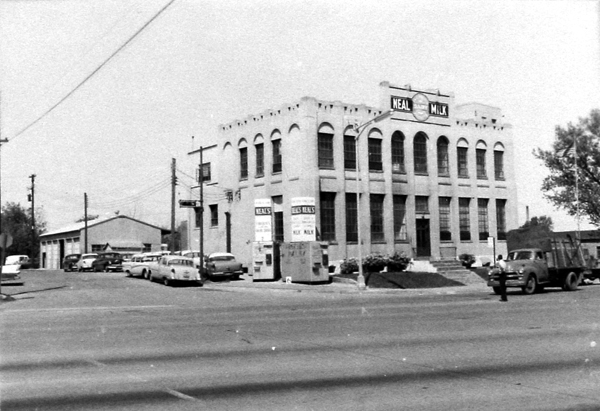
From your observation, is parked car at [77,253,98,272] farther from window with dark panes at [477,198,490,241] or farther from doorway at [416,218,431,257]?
window with dark panes at [477,198,490,241]

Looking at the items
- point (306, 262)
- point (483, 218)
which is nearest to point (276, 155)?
point (306, 262)

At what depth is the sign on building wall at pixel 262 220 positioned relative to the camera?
120ft

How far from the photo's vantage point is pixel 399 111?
1642 inches

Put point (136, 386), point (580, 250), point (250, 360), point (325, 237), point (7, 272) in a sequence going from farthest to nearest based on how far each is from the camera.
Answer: point (325, 237)
point (7, 272)
point (580, 250)
point (250, 360)
point (136, 386)

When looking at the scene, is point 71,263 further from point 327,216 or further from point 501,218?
point 501,218

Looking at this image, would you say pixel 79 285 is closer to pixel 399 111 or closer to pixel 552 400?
pixel 399 111

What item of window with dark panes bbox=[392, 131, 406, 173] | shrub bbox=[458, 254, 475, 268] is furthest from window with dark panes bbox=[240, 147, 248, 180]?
shrub bbox=[458, 254, 475, 268]

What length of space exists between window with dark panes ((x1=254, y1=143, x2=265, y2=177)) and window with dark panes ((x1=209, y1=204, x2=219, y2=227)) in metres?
5.59

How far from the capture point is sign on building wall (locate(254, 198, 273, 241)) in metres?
36.6

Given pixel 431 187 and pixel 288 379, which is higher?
pixel 431 187

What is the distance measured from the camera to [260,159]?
41.5 metres

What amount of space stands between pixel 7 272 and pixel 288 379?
29441 mm

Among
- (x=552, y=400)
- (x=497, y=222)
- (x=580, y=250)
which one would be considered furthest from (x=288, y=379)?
(x=497, y=222)

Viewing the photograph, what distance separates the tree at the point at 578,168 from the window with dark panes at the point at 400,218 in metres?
10.8
